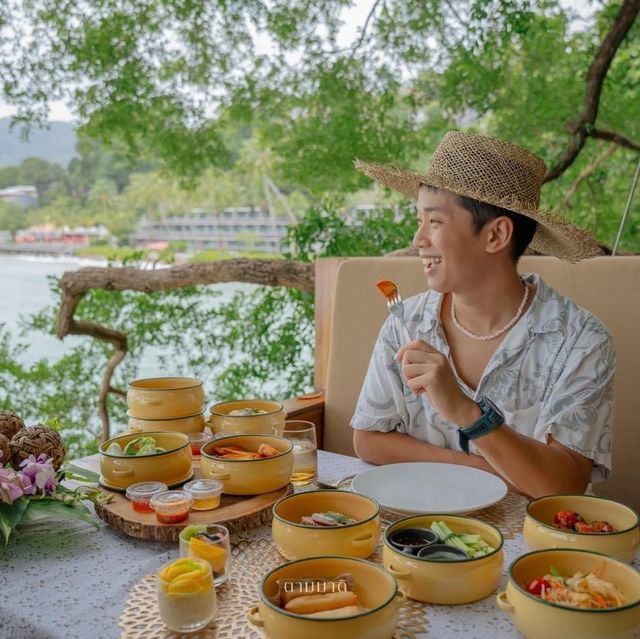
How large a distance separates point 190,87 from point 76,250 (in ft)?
3.46

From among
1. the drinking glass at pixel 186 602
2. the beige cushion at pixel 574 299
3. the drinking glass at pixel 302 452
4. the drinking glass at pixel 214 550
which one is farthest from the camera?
the beige cushion at pixel 574 299

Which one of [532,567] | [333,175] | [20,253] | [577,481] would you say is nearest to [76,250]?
[20,253]

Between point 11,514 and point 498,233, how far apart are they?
3.75 ft

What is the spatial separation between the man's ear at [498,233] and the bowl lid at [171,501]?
0.89 meters

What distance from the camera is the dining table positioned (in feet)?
3.02

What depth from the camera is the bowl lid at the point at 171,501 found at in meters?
1.16

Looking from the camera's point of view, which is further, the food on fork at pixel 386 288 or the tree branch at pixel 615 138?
the tree branch at pixel 615 138

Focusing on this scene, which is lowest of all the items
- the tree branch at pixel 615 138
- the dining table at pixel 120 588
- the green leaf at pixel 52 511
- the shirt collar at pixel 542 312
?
the dining table at pixel 120 588

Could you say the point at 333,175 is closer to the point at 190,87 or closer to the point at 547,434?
the point at 190,87

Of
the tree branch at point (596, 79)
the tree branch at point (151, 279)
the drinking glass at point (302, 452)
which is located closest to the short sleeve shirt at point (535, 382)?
the drinking glass at point (302, 452)

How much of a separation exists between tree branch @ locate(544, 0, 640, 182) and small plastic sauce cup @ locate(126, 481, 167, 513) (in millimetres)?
3031

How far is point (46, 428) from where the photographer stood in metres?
1.32

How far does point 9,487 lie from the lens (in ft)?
3.80

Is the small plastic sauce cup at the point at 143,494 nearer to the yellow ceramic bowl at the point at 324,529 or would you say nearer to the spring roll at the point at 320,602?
the yellow ceramic bowl at the point at 324,529
